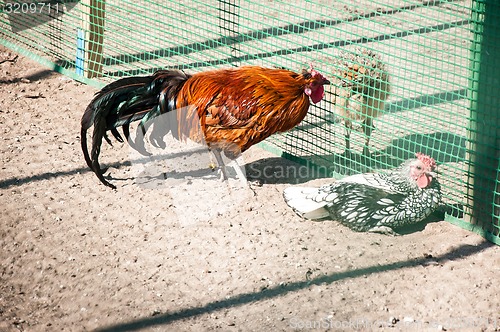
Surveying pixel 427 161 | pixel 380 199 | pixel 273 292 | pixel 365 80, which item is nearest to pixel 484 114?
pixel 427 161

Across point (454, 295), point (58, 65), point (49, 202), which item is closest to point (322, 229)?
point (454, 295)

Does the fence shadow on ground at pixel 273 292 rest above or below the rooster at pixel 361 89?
below

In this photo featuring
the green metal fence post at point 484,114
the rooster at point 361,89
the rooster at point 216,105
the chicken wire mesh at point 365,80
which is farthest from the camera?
the rooster at point 361,89

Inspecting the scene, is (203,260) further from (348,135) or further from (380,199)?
(348,135)

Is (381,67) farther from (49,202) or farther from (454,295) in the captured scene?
(49,202)

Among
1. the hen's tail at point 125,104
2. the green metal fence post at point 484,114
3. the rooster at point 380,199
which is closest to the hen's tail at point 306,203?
the rooster at point 380,199

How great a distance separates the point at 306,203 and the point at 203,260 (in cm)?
92

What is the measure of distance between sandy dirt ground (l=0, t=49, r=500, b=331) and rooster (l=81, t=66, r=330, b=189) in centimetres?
46

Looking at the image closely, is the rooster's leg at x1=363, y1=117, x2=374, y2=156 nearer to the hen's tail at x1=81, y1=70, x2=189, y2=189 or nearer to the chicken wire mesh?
the chicken wire mesh

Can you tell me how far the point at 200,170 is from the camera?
582 cm

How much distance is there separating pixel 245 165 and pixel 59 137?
6.07 feet

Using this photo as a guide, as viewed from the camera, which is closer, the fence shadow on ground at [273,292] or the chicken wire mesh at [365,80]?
the fence shadow on ground at [273,292]

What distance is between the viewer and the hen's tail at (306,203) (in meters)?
4.89

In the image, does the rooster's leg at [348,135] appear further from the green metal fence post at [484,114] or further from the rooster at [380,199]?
the green metal fence post at [484,114]
